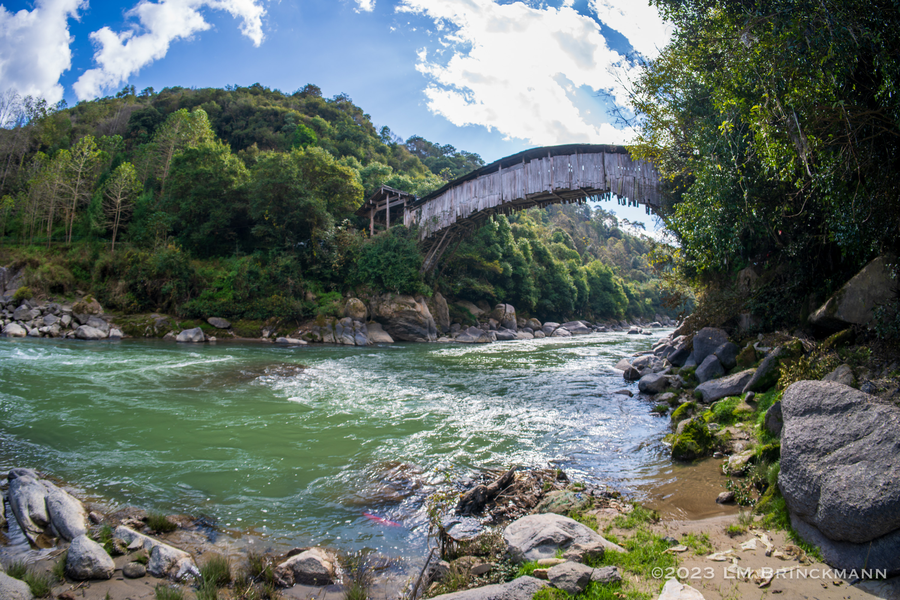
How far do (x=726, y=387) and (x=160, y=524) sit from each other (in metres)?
7.60

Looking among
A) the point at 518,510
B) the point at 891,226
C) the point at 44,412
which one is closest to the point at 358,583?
the point at 518,510

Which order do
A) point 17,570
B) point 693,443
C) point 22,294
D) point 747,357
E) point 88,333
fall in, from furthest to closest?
1. point 22,294
2. point 88,333
3. point 747,357
4. point 693,443
5. point 17,570

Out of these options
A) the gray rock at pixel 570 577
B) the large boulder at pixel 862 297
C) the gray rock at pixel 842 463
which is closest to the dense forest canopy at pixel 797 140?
the large boulder at pixel 862 297

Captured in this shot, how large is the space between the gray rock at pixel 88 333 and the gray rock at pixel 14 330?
5.91 feet

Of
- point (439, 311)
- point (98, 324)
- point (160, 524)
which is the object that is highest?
point (98, 324)

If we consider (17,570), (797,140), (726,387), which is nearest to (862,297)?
(726,387)

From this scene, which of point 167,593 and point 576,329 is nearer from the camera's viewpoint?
point 167,593

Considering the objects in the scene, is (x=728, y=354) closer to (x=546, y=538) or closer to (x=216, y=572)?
(x=546, y=538)

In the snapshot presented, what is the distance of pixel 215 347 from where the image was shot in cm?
1681

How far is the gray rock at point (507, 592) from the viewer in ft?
7.73

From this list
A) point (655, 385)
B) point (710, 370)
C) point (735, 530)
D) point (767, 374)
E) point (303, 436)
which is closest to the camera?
point (735, 530)

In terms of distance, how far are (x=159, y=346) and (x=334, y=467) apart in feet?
48.3

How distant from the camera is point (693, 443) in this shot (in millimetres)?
5098

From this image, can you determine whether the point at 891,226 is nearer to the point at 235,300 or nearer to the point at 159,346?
the point at 159,346
